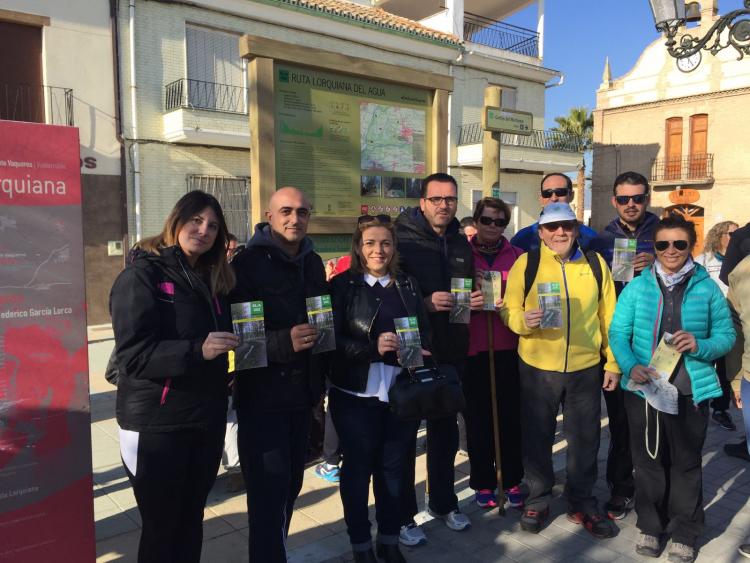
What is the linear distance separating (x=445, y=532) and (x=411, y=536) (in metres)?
0.30

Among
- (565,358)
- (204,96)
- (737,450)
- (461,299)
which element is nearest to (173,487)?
(461,299)

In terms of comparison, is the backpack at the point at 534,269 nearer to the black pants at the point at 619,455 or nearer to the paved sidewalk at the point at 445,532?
the black pants at the point at 619,455

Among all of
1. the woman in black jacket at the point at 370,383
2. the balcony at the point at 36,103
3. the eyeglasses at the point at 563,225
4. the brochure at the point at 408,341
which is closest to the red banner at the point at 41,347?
the woman in black jacket at the point at 370,383

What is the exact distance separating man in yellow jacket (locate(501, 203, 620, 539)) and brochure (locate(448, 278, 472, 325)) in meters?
0.38

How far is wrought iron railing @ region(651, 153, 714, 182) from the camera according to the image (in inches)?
961

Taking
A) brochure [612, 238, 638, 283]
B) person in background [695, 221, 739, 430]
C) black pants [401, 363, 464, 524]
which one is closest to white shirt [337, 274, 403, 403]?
black pants [401, 363, 464, 524]

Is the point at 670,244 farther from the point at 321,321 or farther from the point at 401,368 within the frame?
the point at 321,321

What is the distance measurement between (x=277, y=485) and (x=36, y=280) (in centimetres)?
150

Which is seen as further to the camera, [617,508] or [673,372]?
[617,508]

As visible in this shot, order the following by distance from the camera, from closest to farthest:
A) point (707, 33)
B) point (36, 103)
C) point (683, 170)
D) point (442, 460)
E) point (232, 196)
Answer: point (442, 460)
point (707, 33)
point (36, 103)
point (232, 196)
point (683, 170)

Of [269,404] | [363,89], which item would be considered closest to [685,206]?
[363,89]

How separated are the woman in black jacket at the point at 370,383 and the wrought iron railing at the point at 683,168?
25.3 m

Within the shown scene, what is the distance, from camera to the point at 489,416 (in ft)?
13.7

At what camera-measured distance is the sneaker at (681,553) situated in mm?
3439
